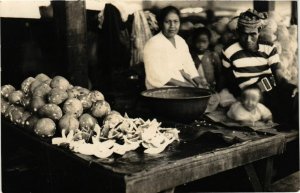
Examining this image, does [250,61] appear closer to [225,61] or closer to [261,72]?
[261,72]

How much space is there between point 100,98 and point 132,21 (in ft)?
7.52

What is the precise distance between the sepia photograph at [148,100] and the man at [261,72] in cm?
1

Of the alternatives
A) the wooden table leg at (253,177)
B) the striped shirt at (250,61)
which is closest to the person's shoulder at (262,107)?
the striped shirt at (250,61)

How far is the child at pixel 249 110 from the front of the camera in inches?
173

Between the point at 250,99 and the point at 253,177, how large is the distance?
5.40ft

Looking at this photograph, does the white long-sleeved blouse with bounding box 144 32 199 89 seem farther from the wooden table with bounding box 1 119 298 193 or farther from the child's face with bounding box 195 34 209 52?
the wooden table with bounding box 1 119 298 193

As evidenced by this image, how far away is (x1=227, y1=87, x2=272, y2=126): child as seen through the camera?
4.39m

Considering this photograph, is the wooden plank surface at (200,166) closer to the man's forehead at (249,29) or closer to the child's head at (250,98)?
the child's head at (250,98)

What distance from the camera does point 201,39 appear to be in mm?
5098

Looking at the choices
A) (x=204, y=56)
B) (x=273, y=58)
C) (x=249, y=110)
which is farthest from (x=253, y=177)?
(x=204, y=56)

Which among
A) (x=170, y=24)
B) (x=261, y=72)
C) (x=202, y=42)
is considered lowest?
(x=261, y=72)

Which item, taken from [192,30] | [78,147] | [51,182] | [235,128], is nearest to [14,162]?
[51,182]

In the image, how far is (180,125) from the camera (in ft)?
11.0

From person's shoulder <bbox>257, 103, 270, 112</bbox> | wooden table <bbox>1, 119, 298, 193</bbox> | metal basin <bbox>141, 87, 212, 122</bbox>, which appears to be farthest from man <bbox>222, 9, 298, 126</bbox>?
wooden table <bbox>1, 119, 298, 193</bbox>
